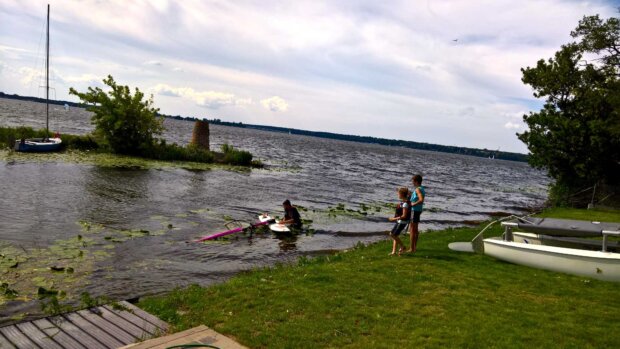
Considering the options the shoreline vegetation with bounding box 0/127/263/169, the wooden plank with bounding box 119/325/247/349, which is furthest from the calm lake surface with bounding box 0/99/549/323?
the shoreline vegetation with bounding box 0/127/263/169

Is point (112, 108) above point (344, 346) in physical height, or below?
above

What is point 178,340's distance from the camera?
22.7 ft

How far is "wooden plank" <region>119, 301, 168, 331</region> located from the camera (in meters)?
7.84

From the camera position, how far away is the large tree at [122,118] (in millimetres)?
43406

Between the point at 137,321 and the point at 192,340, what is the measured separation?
1701 millimetres

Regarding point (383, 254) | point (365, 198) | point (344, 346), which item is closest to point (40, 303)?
point (344, 346)

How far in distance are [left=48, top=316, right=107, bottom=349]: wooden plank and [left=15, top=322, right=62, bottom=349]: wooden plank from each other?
0.32 m

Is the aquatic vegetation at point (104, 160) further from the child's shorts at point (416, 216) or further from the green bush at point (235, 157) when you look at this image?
the child's shorts at point (416, 216)

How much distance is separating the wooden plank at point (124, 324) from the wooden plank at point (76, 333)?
0.58 metres

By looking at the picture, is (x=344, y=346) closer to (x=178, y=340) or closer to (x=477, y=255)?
(x=178, y=340)

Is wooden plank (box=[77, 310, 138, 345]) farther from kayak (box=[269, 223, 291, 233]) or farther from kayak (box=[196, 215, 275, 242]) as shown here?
kayak (box=[269, 223, 291, 233])

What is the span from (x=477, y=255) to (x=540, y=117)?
25953mm

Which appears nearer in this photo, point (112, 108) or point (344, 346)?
point (344, 346)

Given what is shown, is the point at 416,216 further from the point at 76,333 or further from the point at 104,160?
the point at 104,160
